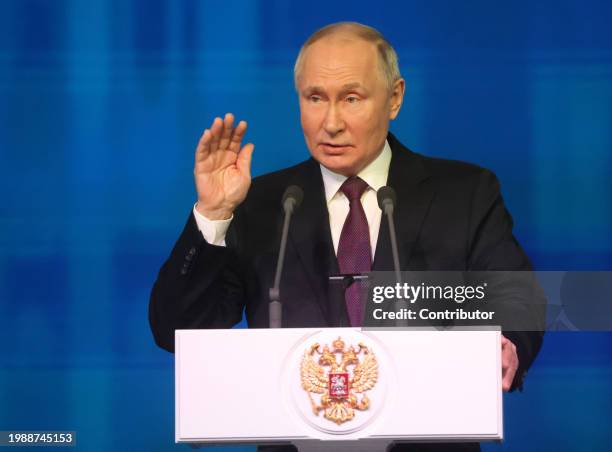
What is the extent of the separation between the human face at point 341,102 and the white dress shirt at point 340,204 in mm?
39

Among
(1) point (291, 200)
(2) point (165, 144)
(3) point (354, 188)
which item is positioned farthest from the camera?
(2) point (165, 144)

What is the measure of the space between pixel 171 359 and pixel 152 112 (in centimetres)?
92

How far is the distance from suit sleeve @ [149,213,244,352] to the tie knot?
16.3 inches

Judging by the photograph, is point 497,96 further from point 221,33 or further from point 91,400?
point 91,400

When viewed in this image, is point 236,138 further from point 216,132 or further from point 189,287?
point 189,287

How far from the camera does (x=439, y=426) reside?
277cm

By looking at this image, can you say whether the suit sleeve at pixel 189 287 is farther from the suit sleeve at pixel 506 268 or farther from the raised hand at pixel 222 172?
the suit sleeve at pixel 506 268

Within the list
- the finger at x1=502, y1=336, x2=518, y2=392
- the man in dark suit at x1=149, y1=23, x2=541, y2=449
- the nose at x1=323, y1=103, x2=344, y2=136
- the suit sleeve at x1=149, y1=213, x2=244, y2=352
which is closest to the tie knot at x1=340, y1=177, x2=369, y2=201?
the man in dark suit at x1=149, y1=23, x2=541, y2=449

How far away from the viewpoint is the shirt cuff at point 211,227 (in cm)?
337

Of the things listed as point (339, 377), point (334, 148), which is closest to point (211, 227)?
point (334, 148)

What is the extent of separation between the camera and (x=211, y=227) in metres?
3.37

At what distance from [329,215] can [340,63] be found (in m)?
0.47

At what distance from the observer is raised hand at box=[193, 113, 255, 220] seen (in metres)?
3.32

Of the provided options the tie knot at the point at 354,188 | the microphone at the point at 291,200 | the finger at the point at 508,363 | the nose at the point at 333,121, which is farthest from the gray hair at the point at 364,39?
the finger at the point at 508,363
